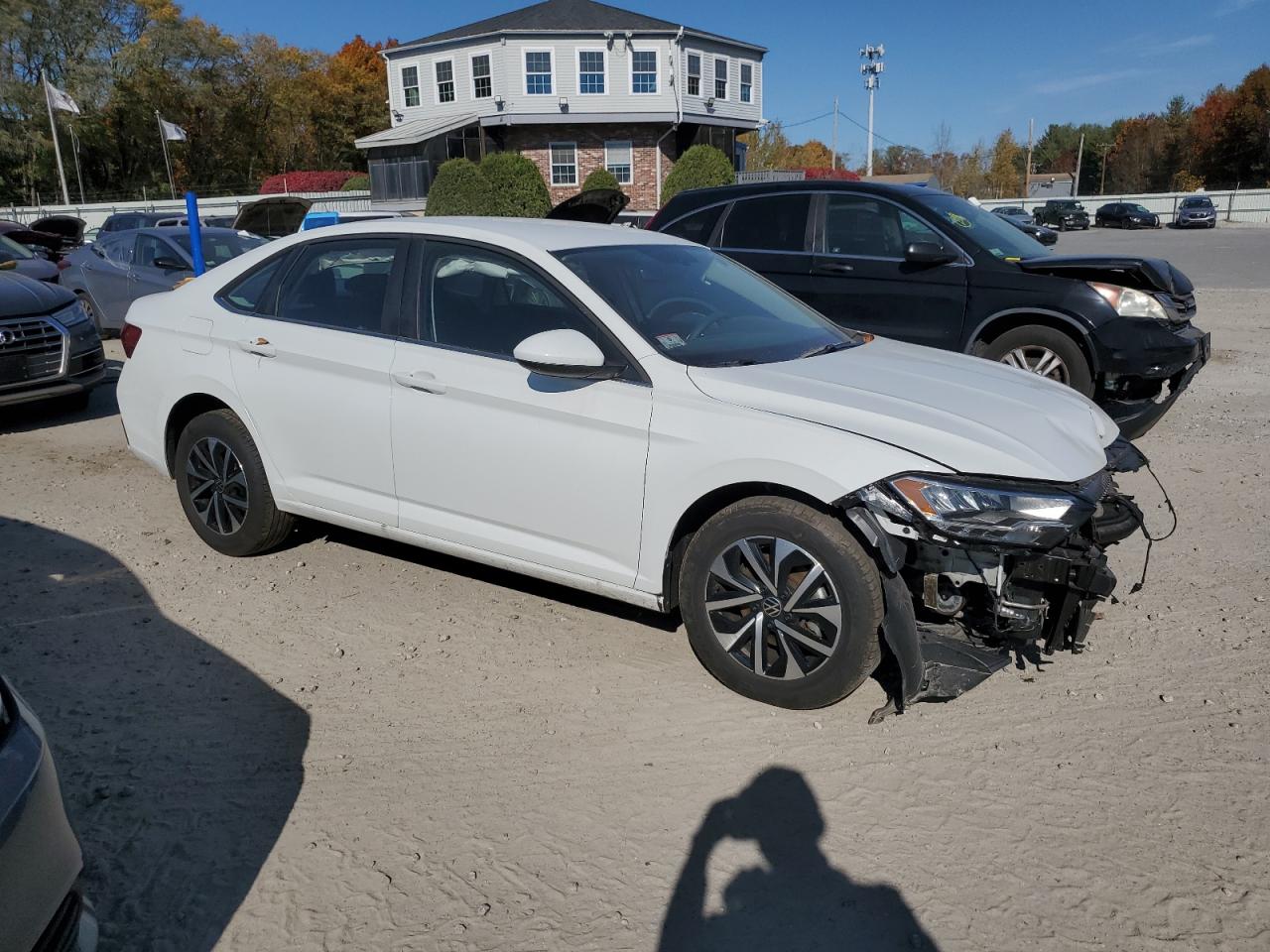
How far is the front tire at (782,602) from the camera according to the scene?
11.2 feet

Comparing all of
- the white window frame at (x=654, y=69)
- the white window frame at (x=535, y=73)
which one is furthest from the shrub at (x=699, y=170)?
the white window frame at (x=535, y=73)

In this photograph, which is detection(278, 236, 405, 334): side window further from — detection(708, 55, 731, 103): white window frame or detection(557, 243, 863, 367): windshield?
detection(708, 55, 731, 103): white window frame

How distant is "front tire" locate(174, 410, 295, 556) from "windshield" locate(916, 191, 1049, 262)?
529 cm

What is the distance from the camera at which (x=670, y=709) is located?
374 cm

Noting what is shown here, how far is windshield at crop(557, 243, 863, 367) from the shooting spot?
13.2ft

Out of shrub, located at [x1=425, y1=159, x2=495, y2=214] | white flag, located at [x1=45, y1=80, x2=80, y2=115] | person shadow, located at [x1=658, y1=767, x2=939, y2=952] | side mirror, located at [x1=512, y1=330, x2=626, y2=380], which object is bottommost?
person shadow, located at [x1=658, y1=767, x2=939, y2=952]

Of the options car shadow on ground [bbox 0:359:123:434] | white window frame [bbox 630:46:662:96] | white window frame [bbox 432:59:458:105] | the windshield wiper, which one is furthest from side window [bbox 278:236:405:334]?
white window frame [bbox 432:59:458:105]

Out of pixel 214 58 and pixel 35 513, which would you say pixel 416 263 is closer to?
pixel 35 513

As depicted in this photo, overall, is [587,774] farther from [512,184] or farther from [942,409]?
[512,184]

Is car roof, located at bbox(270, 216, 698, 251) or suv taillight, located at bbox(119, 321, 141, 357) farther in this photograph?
suv taillight, located at bbox(119, 321, 141, 357)

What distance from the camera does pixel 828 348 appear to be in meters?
4.38

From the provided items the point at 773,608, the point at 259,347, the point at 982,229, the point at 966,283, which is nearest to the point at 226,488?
the point at 259,347

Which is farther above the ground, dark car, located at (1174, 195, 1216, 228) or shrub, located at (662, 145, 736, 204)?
shrub, located at (662, 145, 736, 204)

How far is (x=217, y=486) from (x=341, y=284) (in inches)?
50.3
